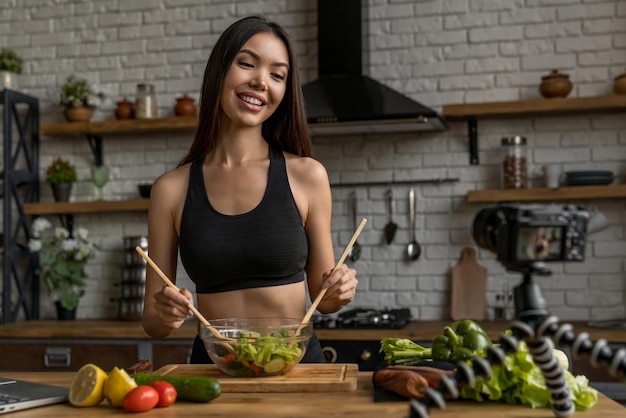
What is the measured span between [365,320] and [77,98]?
2197 millimetres

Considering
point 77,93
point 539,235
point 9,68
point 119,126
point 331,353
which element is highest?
point 9,68

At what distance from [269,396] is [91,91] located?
3492mm

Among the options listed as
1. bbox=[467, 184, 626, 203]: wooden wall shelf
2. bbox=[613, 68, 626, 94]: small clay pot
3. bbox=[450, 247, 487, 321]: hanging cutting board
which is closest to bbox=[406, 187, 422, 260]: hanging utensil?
bbox=[450, 247, 487, 321]: hanging cutting board

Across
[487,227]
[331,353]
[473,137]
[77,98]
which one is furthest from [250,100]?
[77,98]

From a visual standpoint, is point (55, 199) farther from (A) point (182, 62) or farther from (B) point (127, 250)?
(A) point (182, 62)

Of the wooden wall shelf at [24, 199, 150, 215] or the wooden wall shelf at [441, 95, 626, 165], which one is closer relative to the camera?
the wooden wall shelf at [441, 95, 626, 165]

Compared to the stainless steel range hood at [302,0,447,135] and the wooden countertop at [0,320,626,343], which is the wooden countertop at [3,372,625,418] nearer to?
the wooden countertop at [0,320,626,343]

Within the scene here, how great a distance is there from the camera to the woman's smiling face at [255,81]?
83.3 inches

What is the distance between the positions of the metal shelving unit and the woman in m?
2.65

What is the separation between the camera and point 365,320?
3.80 meters

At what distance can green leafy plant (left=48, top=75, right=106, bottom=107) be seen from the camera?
4.62m

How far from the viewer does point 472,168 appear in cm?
428

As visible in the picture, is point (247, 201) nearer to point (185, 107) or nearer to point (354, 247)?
point (354, 247)

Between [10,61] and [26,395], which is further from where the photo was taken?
[10,61]
